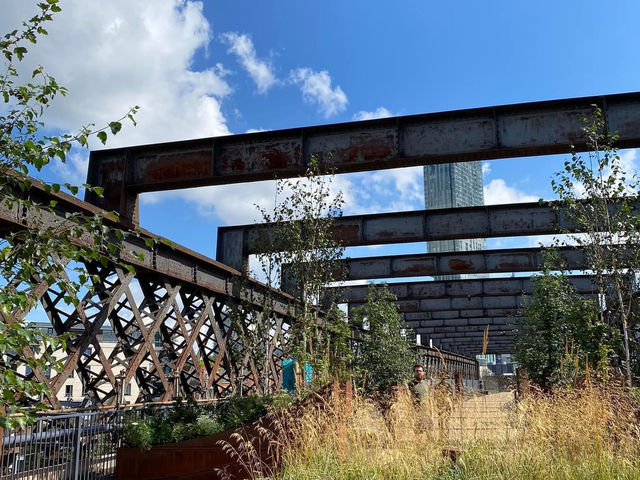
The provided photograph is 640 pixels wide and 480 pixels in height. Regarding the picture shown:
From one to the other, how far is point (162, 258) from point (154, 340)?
2310 millimetres

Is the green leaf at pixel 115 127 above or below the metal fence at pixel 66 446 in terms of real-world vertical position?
above

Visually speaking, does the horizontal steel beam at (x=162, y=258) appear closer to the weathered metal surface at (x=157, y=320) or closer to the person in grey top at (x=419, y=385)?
the weathered metal surface at (x=157, y=320)

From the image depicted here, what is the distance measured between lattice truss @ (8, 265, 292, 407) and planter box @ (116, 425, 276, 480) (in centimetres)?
162

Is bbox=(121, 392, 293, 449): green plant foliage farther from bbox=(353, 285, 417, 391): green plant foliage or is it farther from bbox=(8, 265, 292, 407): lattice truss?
bbox=(353, 285, 417, 391): green plant foliage

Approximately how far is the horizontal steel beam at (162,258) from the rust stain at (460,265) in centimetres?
784

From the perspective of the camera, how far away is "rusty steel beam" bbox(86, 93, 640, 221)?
39.4ft

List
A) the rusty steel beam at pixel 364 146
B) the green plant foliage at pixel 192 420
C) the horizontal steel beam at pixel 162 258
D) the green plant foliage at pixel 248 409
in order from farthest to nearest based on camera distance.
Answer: the rusty steel beam at pixel 364 146
the green plant foliage at pixel 248 409
the green plant foliage at pixel 192 420
the horizontal steel beam at pixel 162 258

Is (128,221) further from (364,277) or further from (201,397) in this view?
(364,277)

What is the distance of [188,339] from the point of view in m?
13.2

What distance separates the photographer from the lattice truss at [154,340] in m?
10.1

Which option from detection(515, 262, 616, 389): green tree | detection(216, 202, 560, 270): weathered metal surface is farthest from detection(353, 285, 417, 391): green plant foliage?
detection(515, 262, 616, 389): green tree

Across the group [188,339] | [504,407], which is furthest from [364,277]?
[504,407]

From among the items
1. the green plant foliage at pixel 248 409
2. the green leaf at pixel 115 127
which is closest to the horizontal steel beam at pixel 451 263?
the green plant foliage at pixel 248 409

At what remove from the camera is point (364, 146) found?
12797mm
